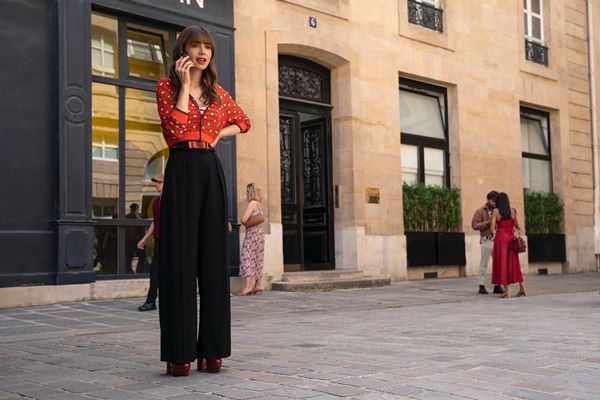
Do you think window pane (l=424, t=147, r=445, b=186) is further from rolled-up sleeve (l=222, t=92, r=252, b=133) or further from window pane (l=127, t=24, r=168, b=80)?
rolled-up sleeve (l=222, t=92, r=252, b=133)

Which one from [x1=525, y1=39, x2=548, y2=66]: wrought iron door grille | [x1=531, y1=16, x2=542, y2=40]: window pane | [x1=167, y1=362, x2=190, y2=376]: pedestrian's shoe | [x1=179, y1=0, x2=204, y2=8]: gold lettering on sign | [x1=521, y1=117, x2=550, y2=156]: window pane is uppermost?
[x1=531, y1=16, x2=542, y2=40]: window pane

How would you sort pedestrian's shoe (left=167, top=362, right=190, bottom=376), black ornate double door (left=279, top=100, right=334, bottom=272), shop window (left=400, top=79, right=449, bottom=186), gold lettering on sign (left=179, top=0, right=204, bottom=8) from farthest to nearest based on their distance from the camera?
1. shop window (left=400, top=79, right=449, bottom=186)
2. black ornate double door (left=279, top=100, right=334, bottom=272)
3. gold lettering on sign (left=179, top=0, right=204, bottom=8)
4. pedestrian's shoe (left=167, top=362, right=190, bottom=376)

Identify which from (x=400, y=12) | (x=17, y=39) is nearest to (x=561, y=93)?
(x=400, y=12)

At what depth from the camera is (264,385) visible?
12.7 feet

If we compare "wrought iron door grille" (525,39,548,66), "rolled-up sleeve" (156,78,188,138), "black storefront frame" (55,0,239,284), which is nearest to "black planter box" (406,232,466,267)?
"wrought iron door grille" (525,39,548,66)

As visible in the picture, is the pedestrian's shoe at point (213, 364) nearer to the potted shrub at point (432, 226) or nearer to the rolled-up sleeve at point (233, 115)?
the rolled-up sleeve at point (233, 115)

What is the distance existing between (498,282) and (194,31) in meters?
7.56

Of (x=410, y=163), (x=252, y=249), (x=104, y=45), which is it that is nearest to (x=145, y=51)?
(x=104, y=45)

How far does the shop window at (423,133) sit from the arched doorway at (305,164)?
2023 millimetres

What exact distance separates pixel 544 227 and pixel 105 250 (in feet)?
39.1

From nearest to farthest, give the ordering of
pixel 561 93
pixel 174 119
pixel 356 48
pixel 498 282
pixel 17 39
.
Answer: pixel 174 119 < pixel 17 39 < pixel 498 282 < pixel 356 48 < pixel 561 93

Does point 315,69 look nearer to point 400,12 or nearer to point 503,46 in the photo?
point 400,12

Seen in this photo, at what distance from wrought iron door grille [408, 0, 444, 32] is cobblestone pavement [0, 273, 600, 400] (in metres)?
7.88

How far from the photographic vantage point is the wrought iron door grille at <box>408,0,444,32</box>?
15.5 metres
